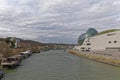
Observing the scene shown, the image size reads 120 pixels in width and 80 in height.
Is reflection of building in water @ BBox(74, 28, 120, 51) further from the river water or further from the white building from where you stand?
the river water

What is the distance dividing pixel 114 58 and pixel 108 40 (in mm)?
44751

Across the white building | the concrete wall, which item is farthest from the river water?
the concrete wall

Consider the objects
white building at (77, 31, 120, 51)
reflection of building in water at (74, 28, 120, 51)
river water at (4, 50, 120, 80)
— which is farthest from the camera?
reflection of building in water at (74, 28, 120, 51)

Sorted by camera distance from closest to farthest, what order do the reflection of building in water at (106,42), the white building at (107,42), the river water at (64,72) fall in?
the river water at (64,72)
the white building at (107,42)
the reflection of building in water at (106,42)

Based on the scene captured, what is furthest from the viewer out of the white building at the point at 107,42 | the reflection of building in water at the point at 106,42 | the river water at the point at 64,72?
the reflection of building in water at the point at 106,42

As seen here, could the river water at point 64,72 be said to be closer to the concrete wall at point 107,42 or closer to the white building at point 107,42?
the white building at point 107,42

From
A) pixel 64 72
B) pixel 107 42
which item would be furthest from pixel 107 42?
pixel 64 72

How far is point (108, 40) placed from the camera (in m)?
95.7

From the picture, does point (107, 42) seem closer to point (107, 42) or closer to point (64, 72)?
point (107, 42)

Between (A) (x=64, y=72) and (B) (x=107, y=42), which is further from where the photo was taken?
(B) (x=107, y=42)

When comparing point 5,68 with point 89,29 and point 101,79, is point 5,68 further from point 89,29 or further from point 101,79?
point 89,29

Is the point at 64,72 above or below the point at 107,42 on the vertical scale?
below

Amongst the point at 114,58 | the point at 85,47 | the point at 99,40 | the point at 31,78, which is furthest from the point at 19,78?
the point at 85,47

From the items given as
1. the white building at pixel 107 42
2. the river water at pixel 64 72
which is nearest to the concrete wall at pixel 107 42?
the white building at pixel 107 42
